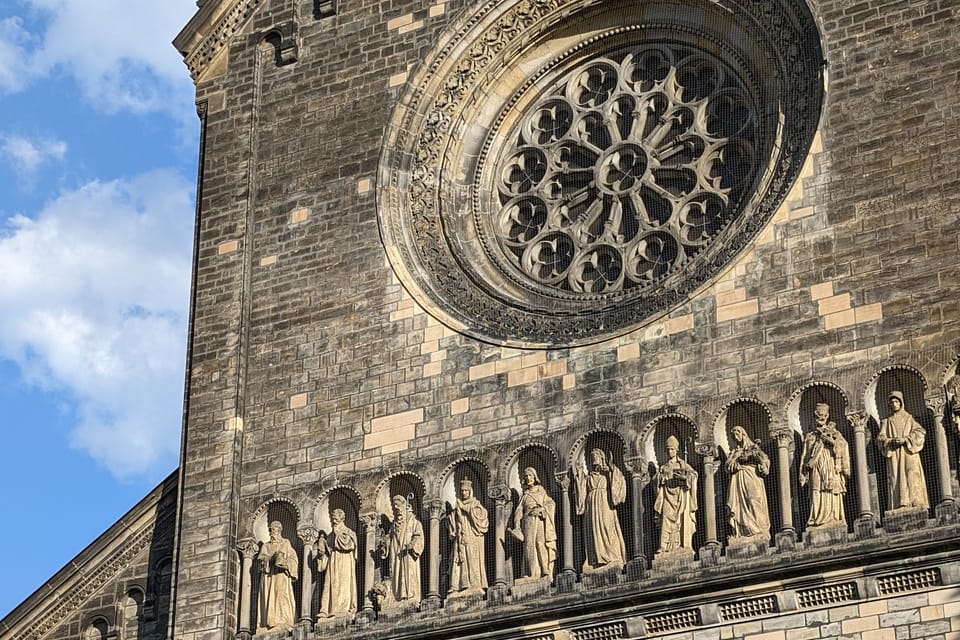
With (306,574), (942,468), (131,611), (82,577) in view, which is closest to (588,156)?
(306,574)

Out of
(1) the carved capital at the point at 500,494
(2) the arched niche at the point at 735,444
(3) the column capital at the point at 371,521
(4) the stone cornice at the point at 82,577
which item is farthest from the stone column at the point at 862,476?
(4) the stone cornice at the point at 82,577

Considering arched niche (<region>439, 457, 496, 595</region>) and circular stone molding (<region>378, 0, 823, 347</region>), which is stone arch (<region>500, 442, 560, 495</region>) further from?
circular stone molding (<region>378, 0, 823, 347</region>)

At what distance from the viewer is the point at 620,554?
22609 mm

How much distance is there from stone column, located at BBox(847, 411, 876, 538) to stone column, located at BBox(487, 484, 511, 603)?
3.45 m

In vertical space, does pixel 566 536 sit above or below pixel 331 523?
below

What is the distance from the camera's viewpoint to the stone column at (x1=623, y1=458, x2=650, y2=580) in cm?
2239

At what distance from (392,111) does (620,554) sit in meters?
6.20

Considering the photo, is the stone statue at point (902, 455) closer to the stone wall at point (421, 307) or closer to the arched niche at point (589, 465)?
the stone wall at point (421, 307)

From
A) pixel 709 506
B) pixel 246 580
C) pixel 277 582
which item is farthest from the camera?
pixel 246 580

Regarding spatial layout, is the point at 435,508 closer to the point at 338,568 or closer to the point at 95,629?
the point at 338,568

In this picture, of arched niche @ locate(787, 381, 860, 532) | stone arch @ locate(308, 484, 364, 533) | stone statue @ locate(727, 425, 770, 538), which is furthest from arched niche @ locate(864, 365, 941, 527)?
stone arch @ locate(308, 484, 364, 533)

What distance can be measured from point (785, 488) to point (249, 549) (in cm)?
574

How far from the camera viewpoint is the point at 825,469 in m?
21.9

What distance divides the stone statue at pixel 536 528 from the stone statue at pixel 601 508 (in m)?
0.34
